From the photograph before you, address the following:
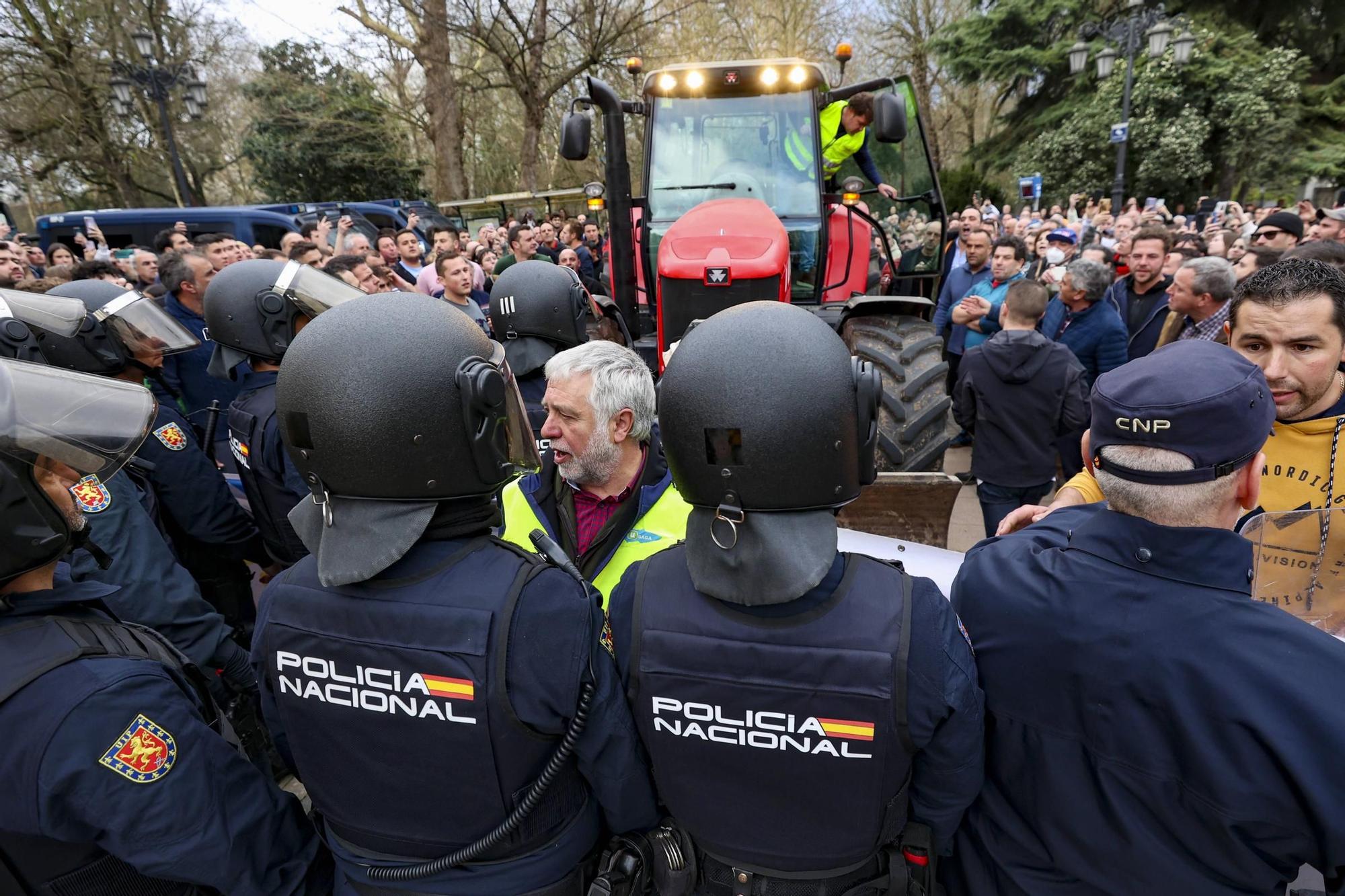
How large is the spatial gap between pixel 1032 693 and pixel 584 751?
2.95 ft

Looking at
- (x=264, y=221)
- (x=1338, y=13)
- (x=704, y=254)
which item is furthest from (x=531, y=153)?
(x=1338, y=13)

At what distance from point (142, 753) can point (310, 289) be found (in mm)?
2075

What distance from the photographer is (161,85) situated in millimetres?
13570

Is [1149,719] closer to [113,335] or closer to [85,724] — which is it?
[85,724]

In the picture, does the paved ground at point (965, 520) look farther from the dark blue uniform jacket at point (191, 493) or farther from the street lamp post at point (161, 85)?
the street lamp post at point (161, 85)

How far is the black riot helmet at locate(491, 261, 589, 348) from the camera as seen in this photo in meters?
3.47

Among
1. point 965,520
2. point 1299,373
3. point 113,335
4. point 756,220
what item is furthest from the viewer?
point 965,520

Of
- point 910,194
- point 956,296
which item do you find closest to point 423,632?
point 956,296

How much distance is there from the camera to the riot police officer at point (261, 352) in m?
2.71

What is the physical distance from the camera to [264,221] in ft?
51.2

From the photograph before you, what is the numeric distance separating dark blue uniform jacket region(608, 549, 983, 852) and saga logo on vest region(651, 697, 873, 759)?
102 mm

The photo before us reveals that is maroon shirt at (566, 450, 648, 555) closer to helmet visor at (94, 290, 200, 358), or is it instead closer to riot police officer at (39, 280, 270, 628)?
riot police officer at (39, 280, 270, 628)

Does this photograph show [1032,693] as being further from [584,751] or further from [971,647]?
[584,751]

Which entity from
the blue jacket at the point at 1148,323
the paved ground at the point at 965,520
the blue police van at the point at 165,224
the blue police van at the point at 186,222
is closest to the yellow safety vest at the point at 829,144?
the blue jacket at the point at 1148,323
